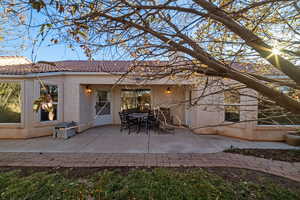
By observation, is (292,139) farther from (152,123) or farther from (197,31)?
(197,31)

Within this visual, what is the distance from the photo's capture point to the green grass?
246 centimetres

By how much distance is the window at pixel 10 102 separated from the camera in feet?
19.2

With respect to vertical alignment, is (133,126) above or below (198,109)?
below

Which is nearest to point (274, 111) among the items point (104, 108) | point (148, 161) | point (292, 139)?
point (148, 161)

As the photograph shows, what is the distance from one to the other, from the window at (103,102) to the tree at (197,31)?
6.76m

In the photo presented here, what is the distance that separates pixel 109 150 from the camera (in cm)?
464

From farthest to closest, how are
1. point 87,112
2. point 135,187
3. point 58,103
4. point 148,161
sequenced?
point 87,112, point 58,103, point 148,161, point 135,187

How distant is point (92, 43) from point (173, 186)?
3214 mm

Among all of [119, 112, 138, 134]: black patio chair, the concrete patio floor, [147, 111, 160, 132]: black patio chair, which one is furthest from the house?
[119, 112, 138, 134]: black patio chair

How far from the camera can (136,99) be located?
9.51m

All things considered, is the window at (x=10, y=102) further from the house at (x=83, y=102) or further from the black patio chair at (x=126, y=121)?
the black patio chair at (x=126, y=121)

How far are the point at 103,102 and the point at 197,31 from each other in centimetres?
778

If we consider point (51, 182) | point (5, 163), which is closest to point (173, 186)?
point (51, 182)

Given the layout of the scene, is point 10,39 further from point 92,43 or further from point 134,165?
point 134,165
